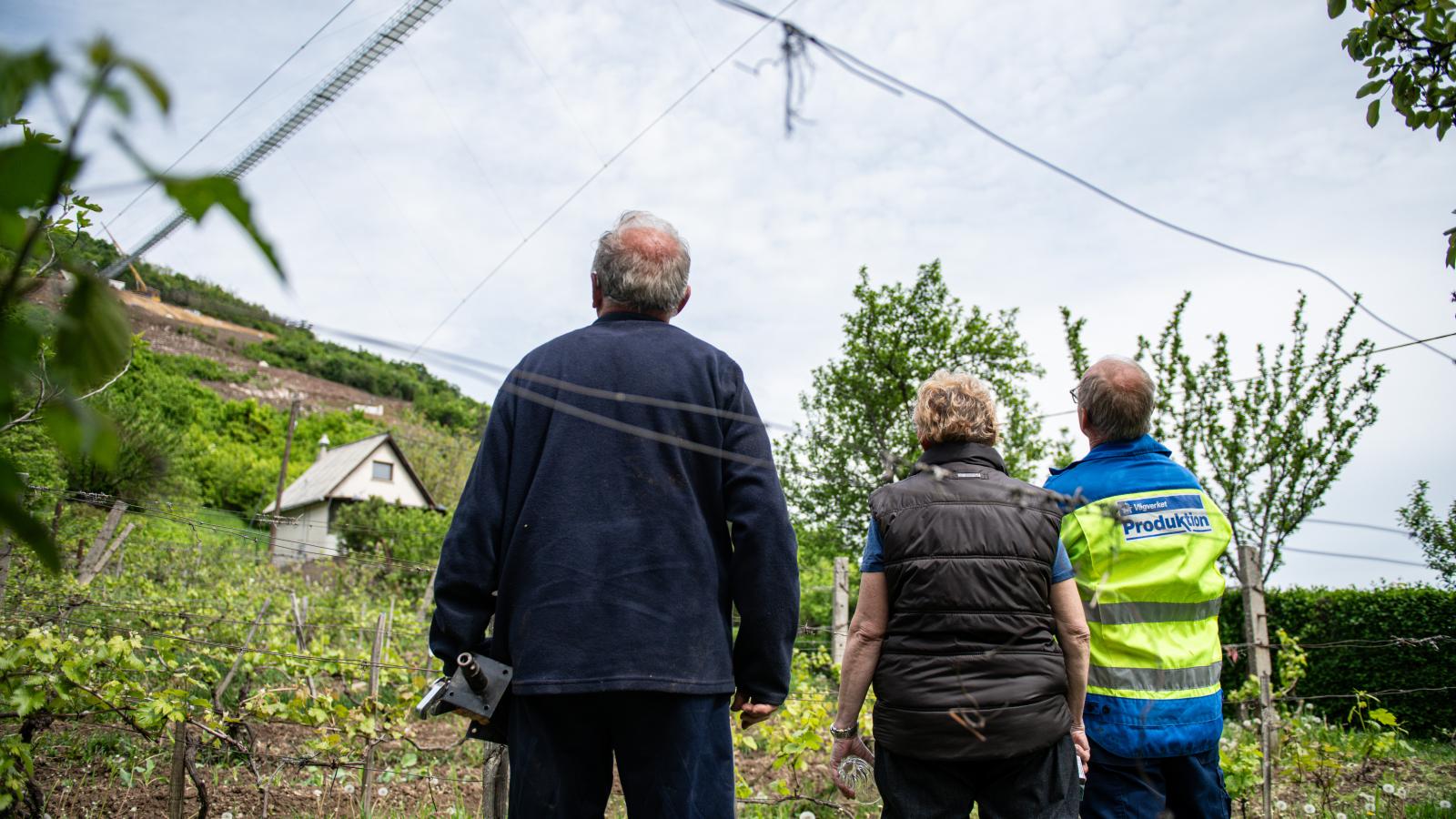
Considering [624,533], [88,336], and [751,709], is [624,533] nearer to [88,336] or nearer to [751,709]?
[751,709]

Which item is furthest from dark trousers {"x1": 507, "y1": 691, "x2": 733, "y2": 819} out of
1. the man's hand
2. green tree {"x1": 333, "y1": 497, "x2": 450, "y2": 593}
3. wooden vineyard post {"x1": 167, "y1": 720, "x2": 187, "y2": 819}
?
green tree {"x1": 333, "y1": 497, "x2": 450, "y2": 593}

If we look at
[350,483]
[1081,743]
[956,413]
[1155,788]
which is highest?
[350,483]

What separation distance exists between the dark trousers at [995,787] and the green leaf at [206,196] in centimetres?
189

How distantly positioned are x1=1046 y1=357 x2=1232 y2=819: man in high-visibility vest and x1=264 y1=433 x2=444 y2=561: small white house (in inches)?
1170

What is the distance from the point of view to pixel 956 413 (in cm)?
225

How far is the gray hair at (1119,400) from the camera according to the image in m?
2.42

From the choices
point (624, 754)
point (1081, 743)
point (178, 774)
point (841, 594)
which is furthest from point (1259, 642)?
point (178, 774)

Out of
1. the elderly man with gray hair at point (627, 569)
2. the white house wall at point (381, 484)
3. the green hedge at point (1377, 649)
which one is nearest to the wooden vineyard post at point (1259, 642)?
the elderly man with gray hair at point (627, 569)

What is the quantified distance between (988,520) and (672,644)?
80 centimetres

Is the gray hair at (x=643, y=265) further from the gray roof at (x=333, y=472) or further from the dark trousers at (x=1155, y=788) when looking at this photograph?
the gray roof at (x=333, y=472)

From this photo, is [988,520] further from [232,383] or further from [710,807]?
[232,383]

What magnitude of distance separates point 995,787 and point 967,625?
0.37 metres

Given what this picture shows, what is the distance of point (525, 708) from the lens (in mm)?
1810

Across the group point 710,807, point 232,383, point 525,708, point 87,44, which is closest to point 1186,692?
point 710,807
